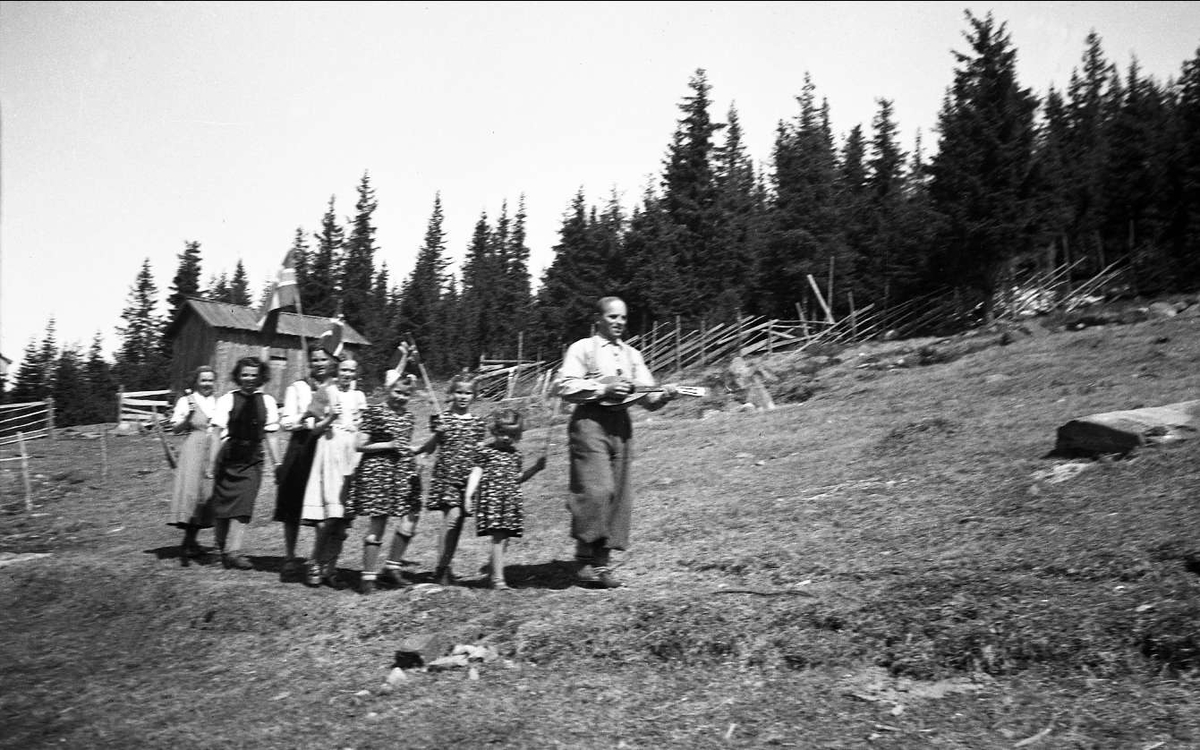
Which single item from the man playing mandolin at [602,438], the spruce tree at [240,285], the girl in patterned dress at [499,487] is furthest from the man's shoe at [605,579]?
the spruce tree at [240,285]

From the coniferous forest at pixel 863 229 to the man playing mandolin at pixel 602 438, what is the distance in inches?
402

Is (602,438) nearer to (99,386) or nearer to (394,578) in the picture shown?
(394,578)

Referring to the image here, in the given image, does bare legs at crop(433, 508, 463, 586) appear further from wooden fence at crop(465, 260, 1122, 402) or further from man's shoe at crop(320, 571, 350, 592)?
wooden fence at crop(465, 260, 1122, 402)

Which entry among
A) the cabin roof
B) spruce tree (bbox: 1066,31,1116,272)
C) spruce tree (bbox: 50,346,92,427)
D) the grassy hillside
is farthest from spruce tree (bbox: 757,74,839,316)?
spruce tree (bbox: 50,346,92,427)

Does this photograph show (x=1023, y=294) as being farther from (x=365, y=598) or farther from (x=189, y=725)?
(x=189, y=725)

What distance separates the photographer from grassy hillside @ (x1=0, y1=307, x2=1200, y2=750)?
3891mm

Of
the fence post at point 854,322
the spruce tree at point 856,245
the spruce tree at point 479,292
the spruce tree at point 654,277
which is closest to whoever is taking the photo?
the fence post at point 854,322

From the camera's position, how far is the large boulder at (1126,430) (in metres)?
7.84

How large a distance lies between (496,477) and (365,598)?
1.17 m

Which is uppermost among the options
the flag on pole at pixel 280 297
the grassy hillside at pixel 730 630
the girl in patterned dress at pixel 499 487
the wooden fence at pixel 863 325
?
the wooden fence at pixel 863 325

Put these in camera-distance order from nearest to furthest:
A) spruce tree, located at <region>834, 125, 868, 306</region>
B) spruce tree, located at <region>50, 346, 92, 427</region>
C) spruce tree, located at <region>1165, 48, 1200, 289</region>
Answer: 1. spruce tree, located at <region>1165, 48, 1200, 289</region>
2. spruce tree, located at <region>834, 125, 868, 306</region>
3. spruce tree, located at <region>50, 346, 92, 427</region>

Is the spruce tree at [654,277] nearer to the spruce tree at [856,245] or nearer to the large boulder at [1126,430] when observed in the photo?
the spruce tree at [856,245]

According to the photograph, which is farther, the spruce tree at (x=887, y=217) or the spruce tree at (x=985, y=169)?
the spruce tree at (x=887, y=217)

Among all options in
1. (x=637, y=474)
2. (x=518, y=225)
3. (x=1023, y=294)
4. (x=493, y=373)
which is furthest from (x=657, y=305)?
(x=518, y=225)
